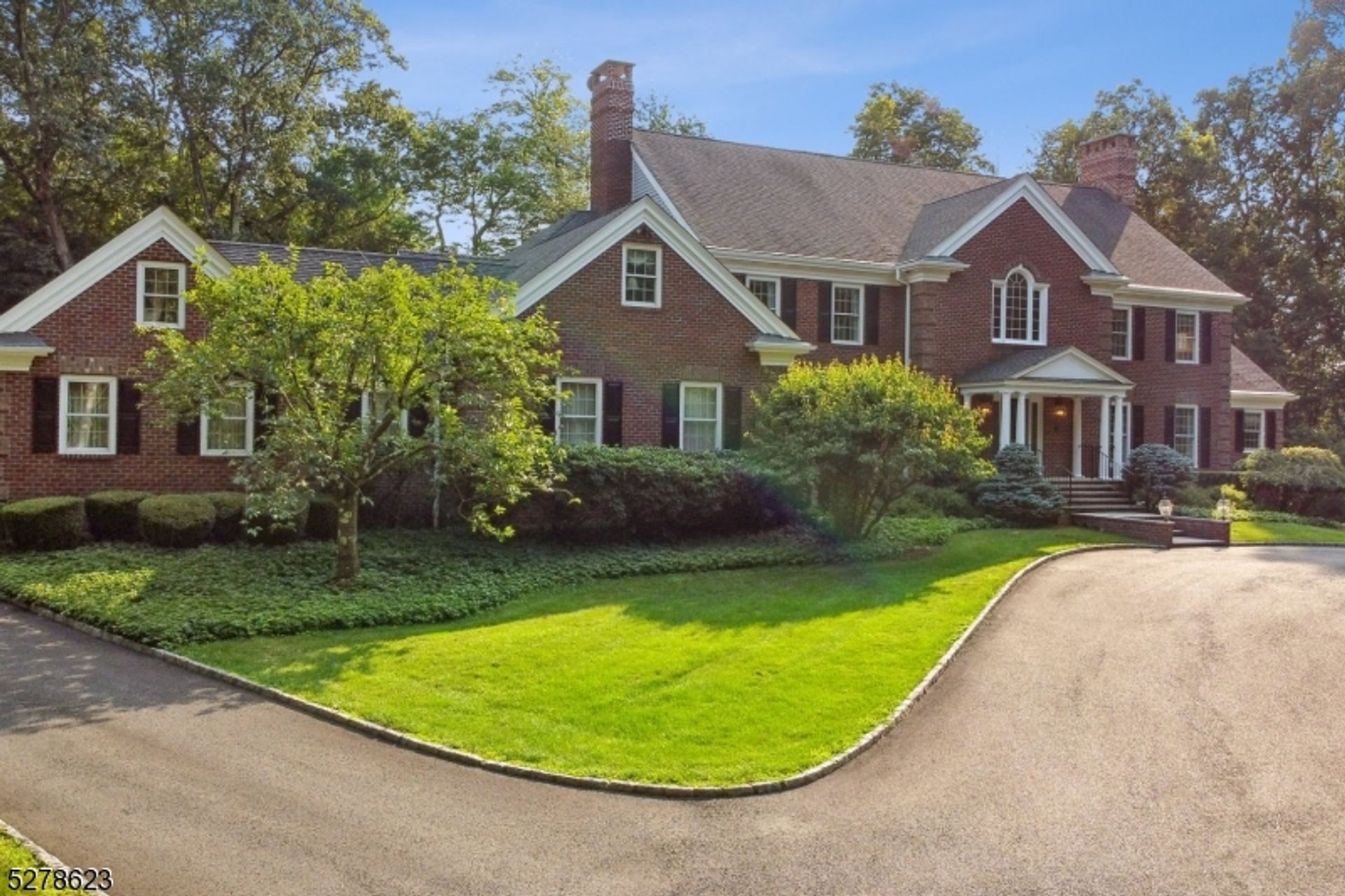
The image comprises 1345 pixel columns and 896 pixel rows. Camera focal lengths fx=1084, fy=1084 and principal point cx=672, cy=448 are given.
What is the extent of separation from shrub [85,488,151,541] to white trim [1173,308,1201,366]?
2792cm

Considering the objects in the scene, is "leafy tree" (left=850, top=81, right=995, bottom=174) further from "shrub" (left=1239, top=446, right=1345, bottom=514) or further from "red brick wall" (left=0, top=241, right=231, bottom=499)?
"red brick wall" (left=0, top=241, right=231, bottom=499)

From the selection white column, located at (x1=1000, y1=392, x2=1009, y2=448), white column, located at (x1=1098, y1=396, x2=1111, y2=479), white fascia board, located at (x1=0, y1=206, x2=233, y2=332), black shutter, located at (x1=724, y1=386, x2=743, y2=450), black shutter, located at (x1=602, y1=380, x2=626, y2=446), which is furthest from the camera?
white column, located at (x1=1098, y1=396, x2=1111, y2=479)

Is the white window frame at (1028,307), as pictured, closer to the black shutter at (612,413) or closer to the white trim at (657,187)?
the white trim at (657,187)

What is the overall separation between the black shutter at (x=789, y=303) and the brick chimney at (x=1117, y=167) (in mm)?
14947

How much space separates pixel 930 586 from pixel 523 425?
639 cm

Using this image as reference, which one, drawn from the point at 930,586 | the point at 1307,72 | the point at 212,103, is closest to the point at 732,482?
the point at 930,586

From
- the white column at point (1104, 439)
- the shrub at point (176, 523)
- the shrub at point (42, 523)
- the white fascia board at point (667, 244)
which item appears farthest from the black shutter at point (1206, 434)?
the shrub at point (42, 523)

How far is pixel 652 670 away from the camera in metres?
11.1

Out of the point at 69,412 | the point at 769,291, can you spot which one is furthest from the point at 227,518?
the point at 769,291

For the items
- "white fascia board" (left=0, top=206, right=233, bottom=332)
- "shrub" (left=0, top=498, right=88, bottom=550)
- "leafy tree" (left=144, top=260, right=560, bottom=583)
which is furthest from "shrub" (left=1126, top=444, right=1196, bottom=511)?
"shrub" (left=0, top=498, right=88, bottom=550)

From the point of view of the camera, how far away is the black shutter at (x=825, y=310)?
2789 centimetres

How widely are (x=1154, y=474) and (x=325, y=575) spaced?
20379 mm

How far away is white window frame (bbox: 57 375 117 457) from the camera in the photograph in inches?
759

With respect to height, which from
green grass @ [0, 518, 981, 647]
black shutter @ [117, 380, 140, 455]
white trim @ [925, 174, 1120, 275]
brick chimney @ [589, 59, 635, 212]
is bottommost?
green grass @ [0, 518, 981, 647]
